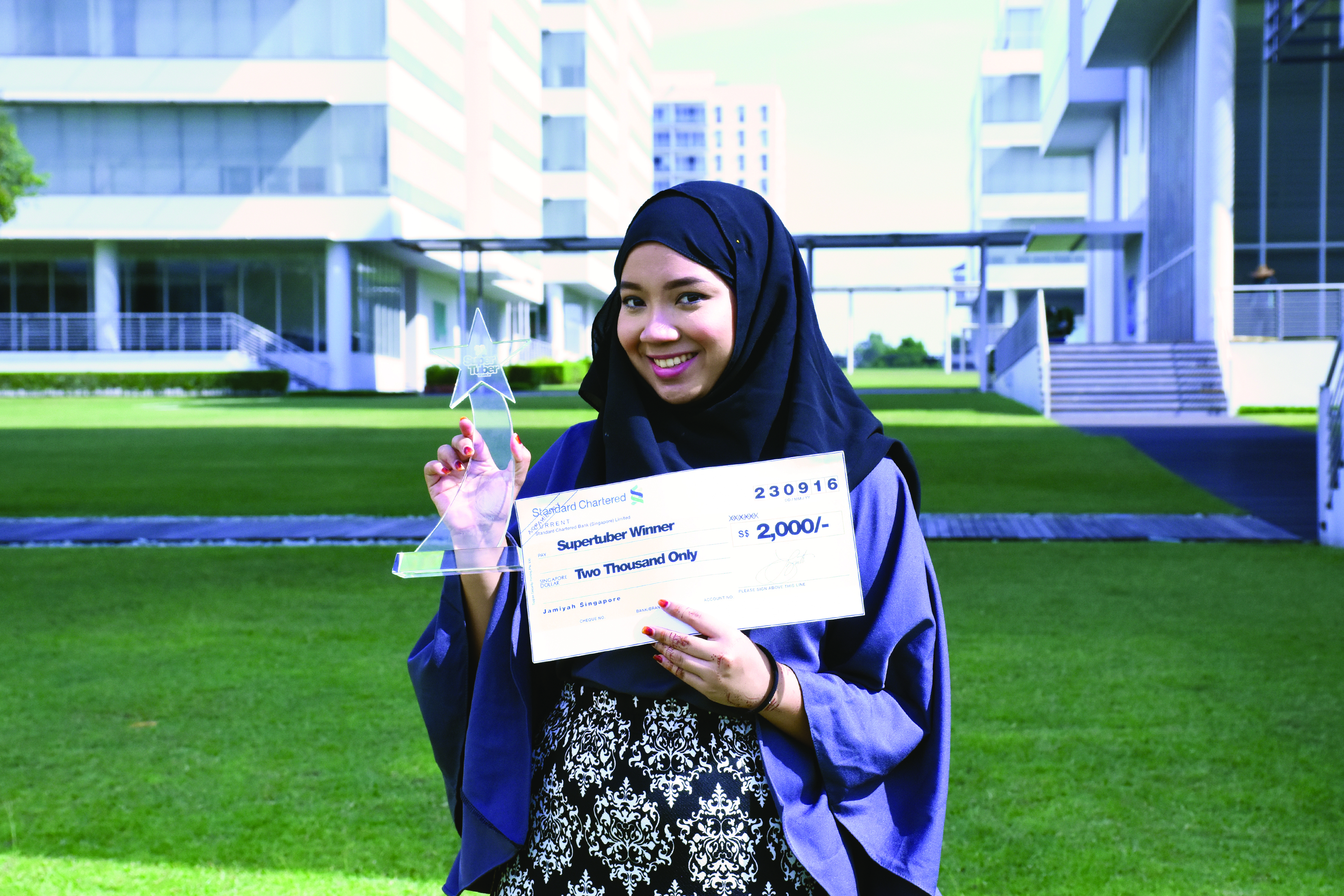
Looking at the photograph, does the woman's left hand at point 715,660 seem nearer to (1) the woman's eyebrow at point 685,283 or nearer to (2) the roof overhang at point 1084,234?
(1) the woman's eyebrow at point 685,283

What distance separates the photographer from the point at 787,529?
6.11ft

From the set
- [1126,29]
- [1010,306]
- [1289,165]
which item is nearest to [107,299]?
[1126,29]

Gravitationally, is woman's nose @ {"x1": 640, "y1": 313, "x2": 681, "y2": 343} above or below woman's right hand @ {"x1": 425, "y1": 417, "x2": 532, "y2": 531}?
above

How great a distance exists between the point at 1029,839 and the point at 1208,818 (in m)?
0.59

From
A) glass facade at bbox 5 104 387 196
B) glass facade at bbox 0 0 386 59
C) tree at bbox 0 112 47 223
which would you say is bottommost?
tree at bbox 0 112 47 223

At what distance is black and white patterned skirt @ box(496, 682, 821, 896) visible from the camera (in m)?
1.86

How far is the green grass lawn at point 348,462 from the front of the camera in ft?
39.5

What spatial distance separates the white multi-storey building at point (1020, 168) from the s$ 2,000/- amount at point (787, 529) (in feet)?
201

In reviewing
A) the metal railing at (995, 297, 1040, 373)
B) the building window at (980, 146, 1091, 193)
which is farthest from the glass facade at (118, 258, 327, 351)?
the building window at (980, 146, 1091, 193)

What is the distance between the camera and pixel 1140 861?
3.60 metres

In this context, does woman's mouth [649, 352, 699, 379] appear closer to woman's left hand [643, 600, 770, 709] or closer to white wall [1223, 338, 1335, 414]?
woman's left hand [643, 600, 770, 709]

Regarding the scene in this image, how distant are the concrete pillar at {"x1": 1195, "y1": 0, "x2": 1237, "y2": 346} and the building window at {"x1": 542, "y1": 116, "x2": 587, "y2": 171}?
34433 mm

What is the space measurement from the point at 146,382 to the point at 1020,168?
143 ft

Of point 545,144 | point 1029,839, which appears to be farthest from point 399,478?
point 545,144
